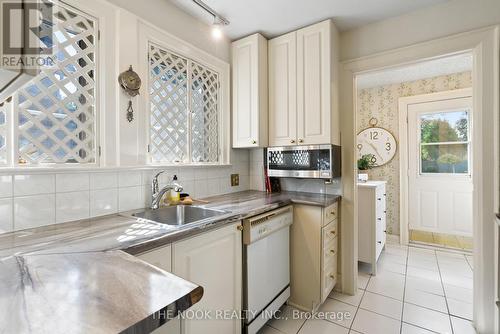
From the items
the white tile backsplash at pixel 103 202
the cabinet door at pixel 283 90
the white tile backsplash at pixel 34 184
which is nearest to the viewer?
the white tile backsplash at pixel 34 184

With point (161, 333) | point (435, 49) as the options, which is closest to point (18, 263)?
point (161, 333)

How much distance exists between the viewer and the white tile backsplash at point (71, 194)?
113cm

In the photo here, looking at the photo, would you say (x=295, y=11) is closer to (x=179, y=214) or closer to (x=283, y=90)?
(x=283, y=90)

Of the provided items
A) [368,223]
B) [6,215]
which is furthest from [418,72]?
[6,215]

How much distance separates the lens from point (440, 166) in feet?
11.1

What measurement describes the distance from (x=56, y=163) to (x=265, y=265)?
1.40 metres

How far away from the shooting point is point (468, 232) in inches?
125

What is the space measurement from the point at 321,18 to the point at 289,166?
1287mm

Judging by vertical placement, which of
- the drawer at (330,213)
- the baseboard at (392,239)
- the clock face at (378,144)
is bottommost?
the baseboard at (392,239)

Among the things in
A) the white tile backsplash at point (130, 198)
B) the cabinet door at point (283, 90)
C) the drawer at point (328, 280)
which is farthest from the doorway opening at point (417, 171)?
the white tile backsplash at point (130, 198)

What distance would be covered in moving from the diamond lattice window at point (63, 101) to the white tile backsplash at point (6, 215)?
20 centimetres

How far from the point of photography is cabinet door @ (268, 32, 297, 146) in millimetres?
2193

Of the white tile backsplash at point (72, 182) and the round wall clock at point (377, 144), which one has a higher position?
the round wall clock at point (377, 144)

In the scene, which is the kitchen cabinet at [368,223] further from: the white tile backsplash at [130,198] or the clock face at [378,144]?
the white tile backsplash at [130,198]
